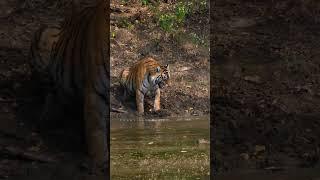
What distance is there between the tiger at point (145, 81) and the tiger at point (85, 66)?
4.11 metres

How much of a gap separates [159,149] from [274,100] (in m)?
1.02

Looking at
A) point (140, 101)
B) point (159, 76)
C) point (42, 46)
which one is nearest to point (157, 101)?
point (140, 101)

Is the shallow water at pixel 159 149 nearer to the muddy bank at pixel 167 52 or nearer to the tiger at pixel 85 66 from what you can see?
the tiger at pixel 85 66

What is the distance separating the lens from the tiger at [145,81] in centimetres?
788

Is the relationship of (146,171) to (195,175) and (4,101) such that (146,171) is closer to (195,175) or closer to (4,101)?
(195,175)

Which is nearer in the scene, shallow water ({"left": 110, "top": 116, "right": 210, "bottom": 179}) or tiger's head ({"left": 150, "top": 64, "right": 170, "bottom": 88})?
shallow water ({"left": 110, "top": 116, "right": 210, "bottom": 179})

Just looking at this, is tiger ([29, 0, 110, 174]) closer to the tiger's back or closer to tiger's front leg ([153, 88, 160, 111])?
the tiger's back

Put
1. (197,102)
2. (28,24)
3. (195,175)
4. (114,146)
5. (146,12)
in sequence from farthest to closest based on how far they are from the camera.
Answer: (146,12) → (197,102) → (114,146) → (195,175) → (28,24)

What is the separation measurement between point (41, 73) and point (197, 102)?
→ 494 cm

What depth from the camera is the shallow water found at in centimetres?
425

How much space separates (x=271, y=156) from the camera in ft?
14.0

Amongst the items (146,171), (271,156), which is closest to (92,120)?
(146,171)

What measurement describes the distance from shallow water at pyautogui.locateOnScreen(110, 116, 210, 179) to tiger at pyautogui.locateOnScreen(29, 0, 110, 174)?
0.61 metres

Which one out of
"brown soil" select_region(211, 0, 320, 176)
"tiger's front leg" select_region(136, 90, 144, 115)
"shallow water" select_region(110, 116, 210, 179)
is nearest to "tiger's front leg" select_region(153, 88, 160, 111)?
"tiger's front leg" select_region(136, 90, 144, 115)
